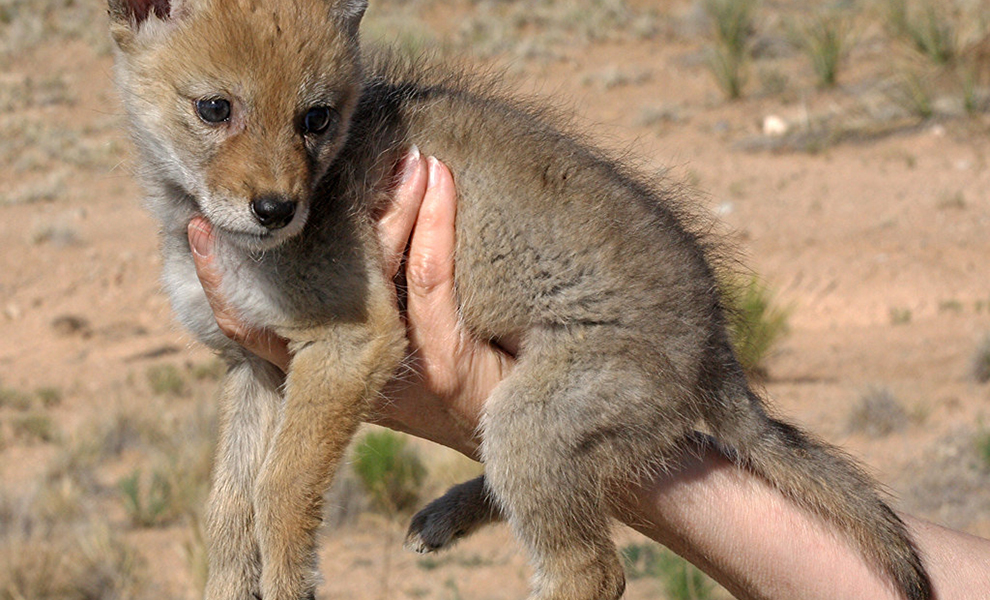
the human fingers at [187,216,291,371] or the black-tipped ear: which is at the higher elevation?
the black-tipped ear

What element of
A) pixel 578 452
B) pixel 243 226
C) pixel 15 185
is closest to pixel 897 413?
pixel 578 452

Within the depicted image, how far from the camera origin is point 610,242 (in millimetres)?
3832

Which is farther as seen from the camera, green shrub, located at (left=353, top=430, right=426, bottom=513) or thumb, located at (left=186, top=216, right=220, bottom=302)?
green shrub, located at (left=353, top=430, right=426, bottom=513)

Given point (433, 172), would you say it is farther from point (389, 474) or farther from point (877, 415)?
point (877, 415)

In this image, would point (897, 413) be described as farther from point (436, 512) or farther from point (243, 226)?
point (243, 226)

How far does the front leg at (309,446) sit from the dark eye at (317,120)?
73 centimetres

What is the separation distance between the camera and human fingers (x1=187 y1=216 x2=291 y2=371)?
3.91 meters

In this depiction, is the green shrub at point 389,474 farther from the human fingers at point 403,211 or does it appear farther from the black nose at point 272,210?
the black nose at point 272,210

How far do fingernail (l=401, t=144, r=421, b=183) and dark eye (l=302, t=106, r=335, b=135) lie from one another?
1.20 feet

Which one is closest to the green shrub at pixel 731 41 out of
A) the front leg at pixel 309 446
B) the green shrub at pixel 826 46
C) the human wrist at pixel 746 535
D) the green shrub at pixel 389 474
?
the green shrub at pixel 826 46

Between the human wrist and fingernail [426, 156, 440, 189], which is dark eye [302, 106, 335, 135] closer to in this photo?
fingernail [426, 156, 440, 189]

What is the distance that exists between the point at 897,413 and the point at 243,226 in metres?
8.24

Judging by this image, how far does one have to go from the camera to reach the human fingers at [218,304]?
12.8 ft

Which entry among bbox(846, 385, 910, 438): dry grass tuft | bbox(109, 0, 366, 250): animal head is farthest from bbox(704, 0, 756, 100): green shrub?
bbox(109, 0, 366, 250): animal head
